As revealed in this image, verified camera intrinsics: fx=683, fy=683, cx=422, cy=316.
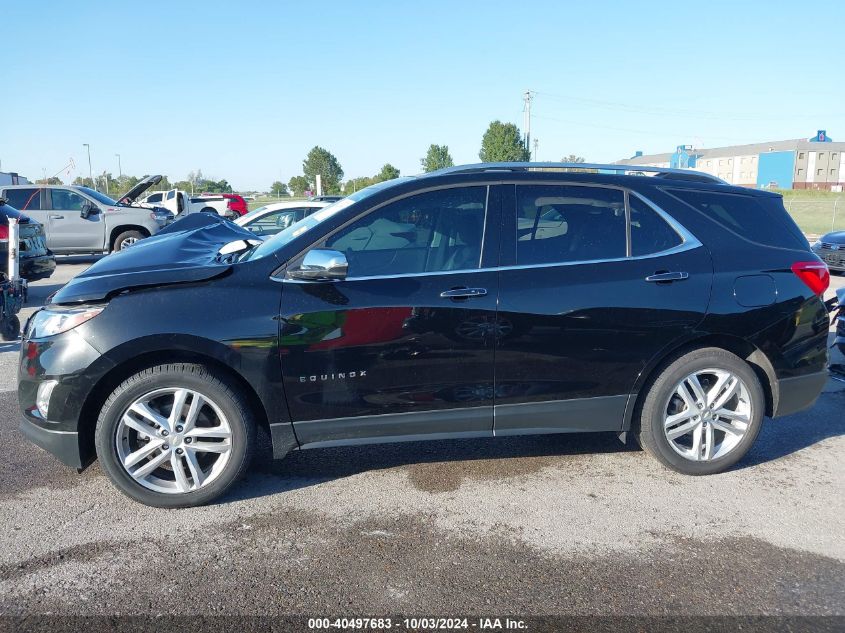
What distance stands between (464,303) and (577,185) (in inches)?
42.2

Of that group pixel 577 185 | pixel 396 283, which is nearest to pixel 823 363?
pixel 577 185

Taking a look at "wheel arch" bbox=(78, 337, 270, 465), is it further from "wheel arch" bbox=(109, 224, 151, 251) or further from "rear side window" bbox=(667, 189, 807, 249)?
"wheel arch" bbox=(109, 224, 151, 251)

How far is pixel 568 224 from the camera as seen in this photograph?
13.3 ft

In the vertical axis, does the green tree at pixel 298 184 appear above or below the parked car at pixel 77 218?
above

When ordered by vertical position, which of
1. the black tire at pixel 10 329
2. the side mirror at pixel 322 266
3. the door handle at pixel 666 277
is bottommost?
the black tire at pixel 10 329

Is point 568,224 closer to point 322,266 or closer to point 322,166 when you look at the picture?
point 322,266

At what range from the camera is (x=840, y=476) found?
4211 mm

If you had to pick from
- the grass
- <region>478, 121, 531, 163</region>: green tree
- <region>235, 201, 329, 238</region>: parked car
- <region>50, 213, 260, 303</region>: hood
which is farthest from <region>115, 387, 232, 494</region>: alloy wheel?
<region>478, 121, 531, 163</region>: green tree

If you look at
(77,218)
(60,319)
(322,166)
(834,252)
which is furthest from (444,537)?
(322,166)

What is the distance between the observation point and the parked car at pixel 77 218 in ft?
51.3

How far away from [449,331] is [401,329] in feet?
0.87

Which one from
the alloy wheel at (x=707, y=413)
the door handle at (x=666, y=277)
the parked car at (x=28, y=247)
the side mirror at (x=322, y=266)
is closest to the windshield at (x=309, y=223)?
the side mirror at (x=322, y=266)

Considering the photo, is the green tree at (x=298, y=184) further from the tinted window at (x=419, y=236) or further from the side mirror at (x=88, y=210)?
the tinted window at (x=419, y=236)

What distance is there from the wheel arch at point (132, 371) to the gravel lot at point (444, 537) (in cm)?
44
